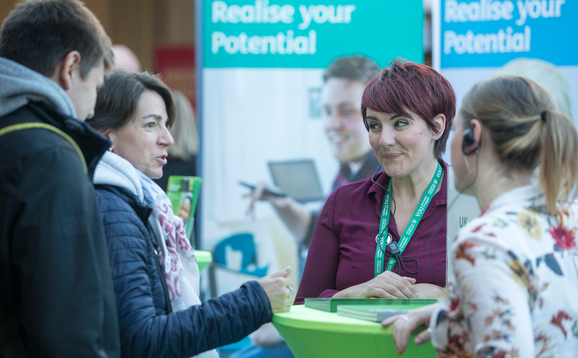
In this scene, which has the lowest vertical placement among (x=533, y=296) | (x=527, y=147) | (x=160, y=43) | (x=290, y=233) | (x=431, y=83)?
(x=290, y=233)

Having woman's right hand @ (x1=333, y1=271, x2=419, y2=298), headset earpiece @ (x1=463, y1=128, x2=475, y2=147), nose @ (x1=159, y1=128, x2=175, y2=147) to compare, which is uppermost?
headset earpiece @ (x1=463, y1=128, x2=475, y2=147)

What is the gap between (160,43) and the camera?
8.59 metres

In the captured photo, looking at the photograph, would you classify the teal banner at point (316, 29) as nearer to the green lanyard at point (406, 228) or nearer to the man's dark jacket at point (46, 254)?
the green lanyard at point (406, 228)

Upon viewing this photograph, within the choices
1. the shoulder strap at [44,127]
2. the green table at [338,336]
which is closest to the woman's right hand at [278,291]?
the green table at [338,336]

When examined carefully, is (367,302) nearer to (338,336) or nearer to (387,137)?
(338,336)

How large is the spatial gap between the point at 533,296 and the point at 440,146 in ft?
3.93

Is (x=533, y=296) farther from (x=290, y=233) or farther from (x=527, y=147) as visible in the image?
(x=290, y=233)

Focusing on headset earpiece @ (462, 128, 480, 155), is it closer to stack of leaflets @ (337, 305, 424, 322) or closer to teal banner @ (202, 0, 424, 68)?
stack of leaflets @ (337, 305, 424, 322)

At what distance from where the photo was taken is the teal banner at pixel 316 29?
189 inches

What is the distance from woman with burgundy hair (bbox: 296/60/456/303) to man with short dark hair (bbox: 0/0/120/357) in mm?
1057

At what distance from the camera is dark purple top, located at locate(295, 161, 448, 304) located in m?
→ 2.49

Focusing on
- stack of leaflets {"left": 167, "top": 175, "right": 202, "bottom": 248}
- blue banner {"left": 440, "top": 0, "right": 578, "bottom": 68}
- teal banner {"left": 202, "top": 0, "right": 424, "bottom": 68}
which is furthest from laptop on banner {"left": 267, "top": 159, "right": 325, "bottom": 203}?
stack of leaflets {"left": 167, "top": 175, "right": 202, "bottom": 248}

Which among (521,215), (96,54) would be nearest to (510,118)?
(521,215)

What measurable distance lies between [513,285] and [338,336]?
1.84ft
